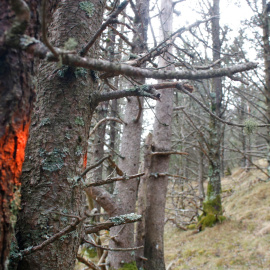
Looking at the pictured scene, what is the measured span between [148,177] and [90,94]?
3.74 metres

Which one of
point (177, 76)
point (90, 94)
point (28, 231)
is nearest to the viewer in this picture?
point (177, 76)

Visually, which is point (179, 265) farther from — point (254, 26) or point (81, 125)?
point (254, 26)

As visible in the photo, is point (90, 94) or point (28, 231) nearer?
point (28, 231)

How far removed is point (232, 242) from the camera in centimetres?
736

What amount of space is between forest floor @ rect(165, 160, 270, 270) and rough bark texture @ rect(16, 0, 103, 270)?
5.94 metres

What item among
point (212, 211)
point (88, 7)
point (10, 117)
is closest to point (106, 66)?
point (10, 117)

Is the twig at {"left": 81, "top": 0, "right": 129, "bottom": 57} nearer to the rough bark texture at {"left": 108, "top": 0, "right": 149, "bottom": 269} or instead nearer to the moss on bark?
the rough bark texture at {"left": 108, "top": 0, "right": 149, "bottom": 269}

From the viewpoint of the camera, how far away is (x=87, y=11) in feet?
6.51

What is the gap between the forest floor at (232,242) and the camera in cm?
645

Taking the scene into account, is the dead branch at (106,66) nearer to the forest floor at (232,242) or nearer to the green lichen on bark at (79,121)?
the green lichen on bark at (79,121)

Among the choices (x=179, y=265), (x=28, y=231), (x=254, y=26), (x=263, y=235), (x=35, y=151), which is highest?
(x=254, y=26)

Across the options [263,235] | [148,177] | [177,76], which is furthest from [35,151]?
[263,235]

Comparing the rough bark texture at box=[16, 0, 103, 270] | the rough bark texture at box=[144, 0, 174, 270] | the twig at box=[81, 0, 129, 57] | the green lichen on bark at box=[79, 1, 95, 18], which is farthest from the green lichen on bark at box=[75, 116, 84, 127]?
the rough bark texture at box=[144, 0, 174, 270]

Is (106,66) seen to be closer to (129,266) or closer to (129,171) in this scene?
(129,171)
